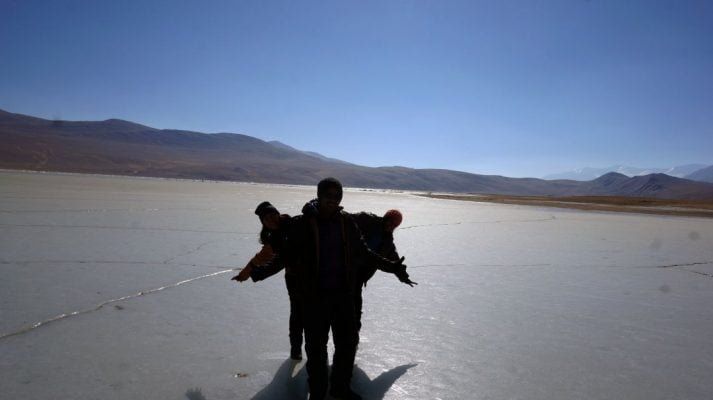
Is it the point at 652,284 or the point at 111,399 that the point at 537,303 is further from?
the point at 111,399

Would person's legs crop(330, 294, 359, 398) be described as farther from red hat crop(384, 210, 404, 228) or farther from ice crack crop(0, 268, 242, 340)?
ice crack crop(0, 268, 242, 340)

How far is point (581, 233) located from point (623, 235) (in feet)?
3.39

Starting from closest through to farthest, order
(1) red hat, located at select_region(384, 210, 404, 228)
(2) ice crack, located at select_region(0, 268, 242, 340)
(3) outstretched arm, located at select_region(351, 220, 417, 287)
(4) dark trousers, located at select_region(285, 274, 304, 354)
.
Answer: (3) outstretched arm, located at select_region(351, 220, 417, 287), (1) red hat, located at select_region(384, 210, 404, 228), (4) dark trousers, located at select_region(285, 274, 304, 354), (2) ice crack, located at select_region(0, 268, 242, 340)

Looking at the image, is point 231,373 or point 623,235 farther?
point 623,235

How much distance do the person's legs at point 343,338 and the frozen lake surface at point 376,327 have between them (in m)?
0.20

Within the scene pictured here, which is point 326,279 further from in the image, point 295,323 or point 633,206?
point 633,206

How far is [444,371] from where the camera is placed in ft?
10.1

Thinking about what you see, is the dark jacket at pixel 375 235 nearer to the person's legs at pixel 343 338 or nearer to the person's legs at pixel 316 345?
the person's legs at pixel 343 338

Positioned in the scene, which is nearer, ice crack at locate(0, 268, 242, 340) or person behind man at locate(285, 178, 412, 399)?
person behind man at locate(285, 178, 412, 399)

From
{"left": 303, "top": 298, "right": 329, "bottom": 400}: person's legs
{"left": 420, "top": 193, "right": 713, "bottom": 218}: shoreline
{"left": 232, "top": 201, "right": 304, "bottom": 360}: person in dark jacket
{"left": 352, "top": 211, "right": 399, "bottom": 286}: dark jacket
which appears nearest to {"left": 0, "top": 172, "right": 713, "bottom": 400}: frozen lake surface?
{"left": 303, "top": 298, "right": 329, "bottom": 400}: person's legs

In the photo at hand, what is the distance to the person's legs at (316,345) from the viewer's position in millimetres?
2701

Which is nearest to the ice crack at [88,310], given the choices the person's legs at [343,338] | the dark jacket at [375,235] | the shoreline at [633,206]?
the person's legs at [343,338]

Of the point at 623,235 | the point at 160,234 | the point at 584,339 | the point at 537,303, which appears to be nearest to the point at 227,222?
the point at 160,234

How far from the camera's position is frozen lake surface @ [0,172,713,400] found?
9.37 ft
